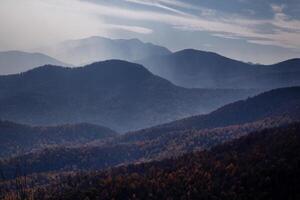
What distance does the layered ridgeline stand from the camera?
139250 millimetres

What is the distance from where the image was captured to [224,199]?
140 metres

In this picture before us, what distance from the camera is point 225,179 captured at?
15875 centimetres

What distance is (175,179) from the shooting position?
17262 cm

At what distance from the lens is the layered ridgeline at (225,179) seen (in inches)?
5482

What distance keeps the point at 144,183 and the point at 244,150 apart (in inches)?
1867

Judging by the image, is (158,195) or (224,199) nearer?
(224,199)

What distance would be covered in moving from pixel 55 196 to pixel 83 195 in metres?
16.5

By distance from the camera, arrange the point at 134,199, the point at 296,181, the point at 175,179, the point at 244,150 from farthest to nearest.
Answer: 1. the point at 244,150
2. the point at 175,179
3. the point at 134,199
4. the point at 296,181

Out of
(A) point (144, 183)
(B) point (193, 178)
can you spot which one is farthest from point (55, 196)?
(B) point (193, 178)

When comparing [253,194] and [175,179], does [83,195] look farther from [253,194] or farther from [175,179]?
[253,194]

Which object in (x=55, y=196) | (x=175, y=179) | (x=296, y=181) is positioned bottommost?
(x=55, y=196)


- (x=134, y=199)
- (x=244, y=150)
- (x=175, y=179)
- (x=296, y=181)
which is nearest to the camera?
(x=296, y=181)

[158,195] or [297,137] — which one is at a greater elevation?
[297,137]

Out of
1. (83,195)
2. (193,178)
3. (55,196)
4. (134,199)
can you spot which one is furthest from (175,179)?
(55,196)
